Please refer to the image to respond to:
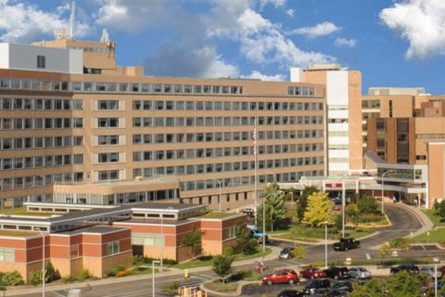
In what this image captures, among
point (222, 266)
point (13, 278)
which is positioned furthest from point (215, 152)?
point (13, 278)

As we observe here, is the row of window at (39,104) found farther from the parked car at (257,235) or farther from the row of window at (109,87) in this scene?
the parked car at (257,235)

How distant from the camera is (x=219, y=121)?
465 ft

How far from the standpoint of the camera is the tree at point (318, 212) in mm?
113125

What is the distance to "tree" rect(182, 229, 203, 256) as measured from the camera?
292ft

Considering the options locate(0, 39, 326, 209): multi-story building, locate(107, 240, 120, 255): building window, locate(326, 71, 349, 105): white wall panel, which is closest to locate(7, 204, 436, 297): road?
locate(107, 240, 120, 255): building window

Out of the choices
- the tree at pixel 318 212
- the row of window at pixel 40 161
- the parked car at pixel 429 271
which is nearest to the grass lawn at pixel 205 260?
the tree at pixel 318 212

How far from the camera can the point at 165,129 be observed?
435 ft

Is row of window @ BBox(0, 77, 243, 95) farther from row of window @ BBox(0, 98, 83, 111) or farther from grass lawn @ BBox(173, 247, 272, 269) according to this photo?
grass lawn @ BBox(173, 247, 272, 269)

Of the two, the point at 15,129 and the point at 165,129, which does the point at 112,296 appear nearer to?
the point at 15,129

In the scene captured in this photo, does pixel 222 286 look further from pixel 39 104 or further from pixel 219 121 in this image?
pixel 219 121

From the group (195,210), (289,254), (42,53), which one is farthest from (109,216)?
(42,53)

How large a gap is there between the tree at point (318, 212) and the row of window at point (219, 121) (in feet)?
95.7

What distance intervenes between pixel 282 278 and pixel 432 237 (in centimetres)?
3531

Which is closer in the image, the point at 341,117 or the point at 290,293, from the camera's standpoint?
the point at 290,293
